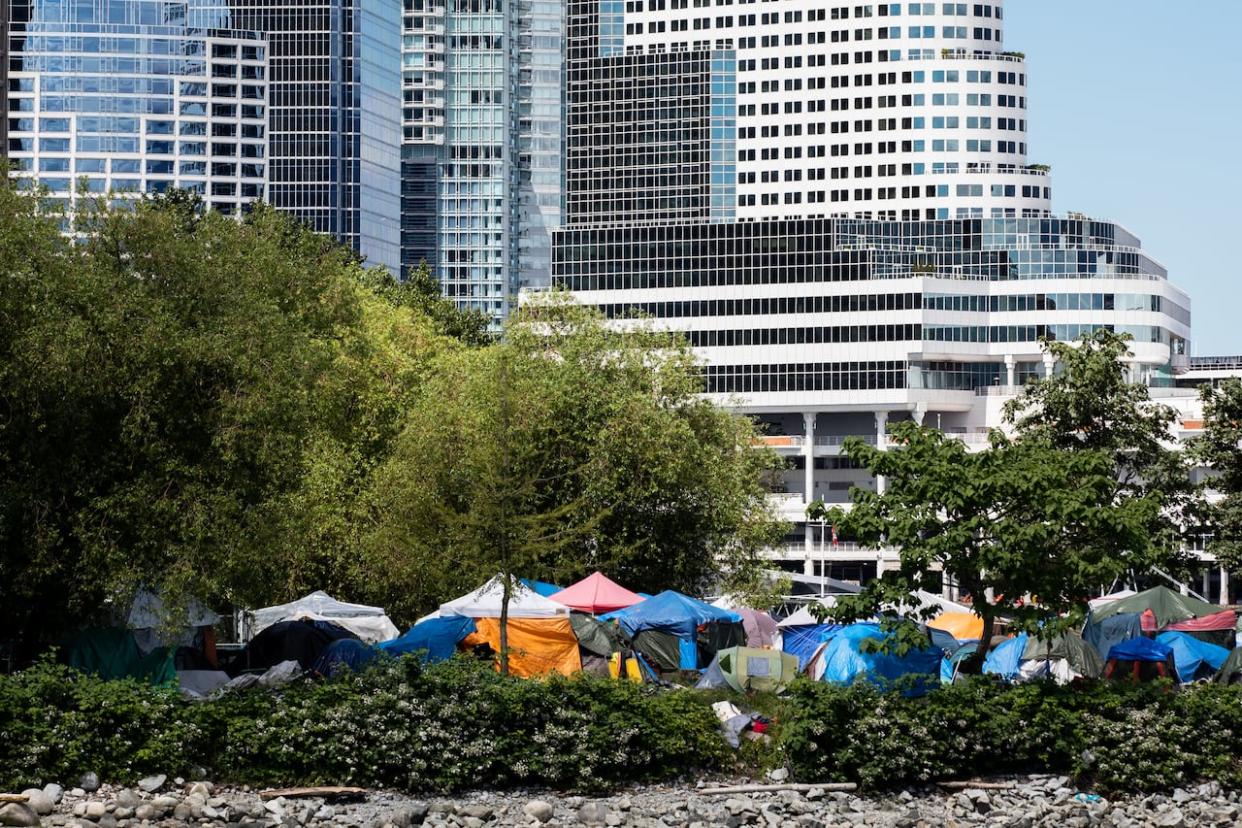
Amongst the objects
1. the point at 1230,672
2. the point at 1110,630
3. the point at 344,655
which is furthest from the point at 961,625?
the point at 344,655

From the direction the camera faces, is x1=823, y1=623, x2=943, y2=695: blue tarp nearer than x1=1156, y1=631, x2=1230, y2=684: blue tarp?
Yes

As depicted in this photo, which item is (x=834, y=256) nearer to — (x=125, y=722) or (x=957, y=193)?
(x=957, y=193)

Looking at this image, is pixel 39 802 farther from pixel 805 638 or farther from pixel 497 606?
pixel 805 638

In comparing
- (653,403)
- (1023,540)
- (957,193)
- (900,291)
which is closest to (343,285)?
(653,403)

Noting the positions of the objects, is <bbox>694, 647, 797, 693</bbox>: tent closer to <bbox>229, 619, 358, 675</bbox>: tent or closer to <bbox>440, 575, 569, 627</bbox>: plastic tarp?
<bbox>440, 575, 569, 627</bbox>: plastic tarp

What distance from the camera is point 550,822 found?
121 feet

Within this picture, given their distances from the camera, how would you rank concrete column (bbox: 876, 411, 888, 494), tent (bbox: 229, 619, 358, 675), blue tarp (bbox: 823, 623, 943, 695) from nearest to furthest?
1. blue tarp (bbox: 823, 623, 943, 695)
2. tent (bbox: 229, 619, 358, 675)
3. concrete column (bbox: 876, 411, 888, 494)

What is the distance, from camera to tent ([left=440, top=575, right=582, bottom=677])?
167 ft

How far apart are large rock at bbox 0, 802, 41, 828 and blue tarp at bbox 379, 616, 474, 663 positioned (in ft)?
45.3

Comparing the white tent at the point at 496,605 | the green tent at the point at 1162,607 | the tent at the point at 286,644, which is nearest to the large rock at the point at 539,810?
the tent at the point at 286,644

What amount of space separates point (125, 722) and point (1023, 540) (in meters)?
19.7

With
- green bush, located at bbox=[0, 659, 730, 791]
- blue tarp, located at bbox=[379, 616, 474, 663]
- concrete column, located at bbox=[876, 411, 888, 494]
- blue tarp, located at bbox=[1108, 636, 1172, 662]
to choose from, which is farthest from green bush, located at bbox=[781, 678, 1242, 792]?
concrete column, located at bbox=[876, 411, 888, 494]

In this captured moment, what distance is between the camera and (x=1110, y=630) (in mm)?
55125

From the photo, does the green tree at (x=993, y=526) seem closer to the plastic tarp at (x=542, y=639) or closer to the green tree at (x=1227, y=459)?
the plastic tarp at (x=542, y=639)
